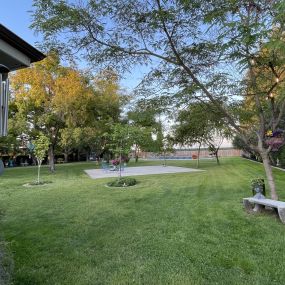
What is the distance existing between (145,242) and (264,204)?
2855 mm

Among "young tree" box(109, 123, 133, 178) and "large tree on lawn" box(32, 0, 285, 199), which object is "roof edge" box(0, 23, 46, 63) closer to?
"large tree on lawn" box(32, 0, 285, 199)

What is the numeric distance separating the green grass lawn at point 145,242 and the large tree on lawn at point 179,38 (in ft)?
6.84

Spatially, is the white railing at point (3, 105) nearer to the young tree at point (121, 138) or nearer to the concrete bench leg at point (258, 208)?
the concrete bench leg at point (258, 208)

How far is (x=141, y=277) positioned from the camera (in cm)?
356

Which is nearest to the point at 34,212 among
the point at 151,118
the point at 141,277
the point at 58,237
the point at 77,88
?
the point at 58,237

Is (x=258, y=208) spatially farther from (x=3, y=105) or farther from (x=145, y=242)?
(x=3, y=105)

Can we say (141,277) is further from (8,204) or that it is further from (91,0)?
(8,204)

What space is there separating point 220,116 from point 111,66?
2818mm

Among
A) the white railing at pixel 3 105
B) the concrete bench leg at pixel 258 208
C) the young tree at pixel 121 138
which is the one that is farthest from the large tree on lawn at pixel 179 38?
the young tree at pixel 121 138

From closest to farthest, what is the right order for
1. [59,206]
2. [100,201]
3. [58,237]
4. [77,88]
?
[58,237] < [59,206] < [100,201] < [77,88]

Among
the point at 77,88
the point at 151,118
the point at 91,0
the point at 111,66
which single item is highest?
the point at 77,88

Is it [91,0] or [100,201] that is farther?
[100,201]

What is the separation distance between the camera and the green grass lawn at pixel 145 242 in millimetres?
3609

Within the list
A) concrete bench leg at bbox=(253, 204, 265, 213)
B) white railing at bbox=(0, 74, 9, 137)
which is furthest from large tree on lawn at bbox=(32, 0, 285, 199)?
white railing at bbox=(0, 74, 9, 137)
